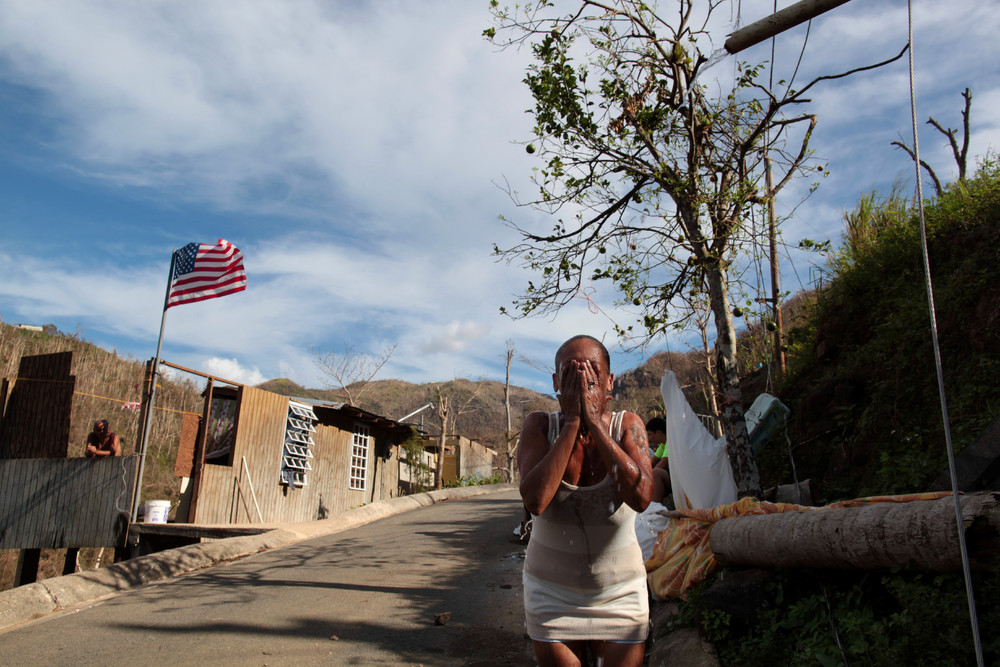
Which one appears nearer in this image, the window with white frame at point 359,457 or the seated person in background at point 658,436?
the seated person in background at point 658,436

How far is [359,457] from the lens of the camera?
18.4 metres

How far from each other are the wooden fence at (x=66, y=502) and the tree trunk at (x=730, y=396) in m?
8.99

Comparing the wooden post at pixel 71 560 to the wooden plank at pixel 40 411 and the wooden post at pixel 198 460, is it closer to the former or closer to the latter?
the wooden plank at pixel 40 411

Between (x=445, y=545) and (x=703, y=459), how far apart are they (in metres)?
4.58

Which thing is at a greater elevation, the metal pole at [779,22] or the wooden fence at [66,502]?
the metal pole at [779,22]

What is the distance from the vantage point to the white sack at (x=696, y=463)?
533 cm

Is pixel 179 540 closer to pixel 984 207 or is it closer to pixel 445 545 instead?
pixel 445 545

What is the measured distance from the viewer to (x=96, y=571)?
22.7 feet

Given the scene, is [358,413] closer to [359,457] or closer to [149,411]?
[359,457]

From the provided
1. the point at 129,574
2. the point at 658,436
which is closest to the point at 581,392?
the point at 658,436

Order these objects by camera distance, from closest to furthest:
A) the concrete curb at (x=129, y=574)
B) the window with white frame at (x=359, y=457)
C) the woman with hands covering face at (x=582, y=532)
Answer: the woman with hands covering face at (x=582, y=532), the concrete curb at (x=129, y=574), the window with white frame at (x=359, y=457)

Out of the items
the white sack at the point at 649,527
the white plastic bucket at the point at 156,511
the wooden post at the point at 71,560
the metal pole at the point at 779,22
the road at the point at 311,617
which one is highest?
the metal pole at the point at 779,22

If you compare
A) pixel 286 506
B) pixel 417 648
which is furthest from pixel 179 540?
pixel 417 648

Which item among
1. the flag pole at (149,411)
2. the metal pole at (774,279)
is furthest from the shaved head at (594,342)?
the flag pole at (149,411)
